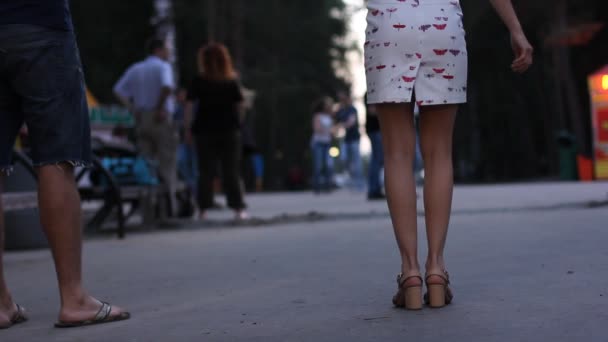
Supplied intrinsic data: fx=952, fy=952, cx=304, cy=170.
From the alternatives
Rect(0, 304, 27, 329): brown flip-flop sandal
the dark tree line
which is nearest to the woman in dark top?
Rect(0, 304, 27, 329): brown flip-flop sandal

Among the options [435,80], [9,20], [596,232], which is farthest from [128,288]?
[596,232]

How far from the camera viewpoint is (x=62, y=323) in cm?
382

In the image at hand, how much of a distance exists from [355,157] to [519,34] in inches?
543

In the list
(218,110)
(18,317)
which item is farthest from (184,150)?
(18,317)

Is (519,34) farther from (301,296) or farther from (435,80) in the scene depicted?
(301,296)

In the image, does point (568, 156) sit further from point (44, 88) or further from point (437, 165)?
point (44, 88)

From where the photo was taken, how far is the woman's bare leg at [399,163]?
4.00m

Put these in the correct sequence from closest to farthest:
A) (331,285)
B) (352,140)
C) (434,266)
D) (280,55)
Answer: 1. (434,266)
2. (331,285)
3. (352,140)
4. (280,55)

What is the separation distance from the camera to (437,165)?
407cm

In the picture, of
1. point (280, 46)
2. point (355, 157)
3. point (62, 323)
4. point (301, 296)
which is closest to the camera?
point (62, 323)

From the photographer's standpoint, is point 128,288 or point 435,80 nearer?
point 435,80

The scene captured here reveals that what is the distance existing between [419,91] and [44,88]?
1.53m

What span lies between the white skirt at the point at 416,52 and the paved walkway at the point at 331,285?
87cm

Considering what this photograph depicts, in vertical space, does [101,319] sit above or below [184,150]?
below
